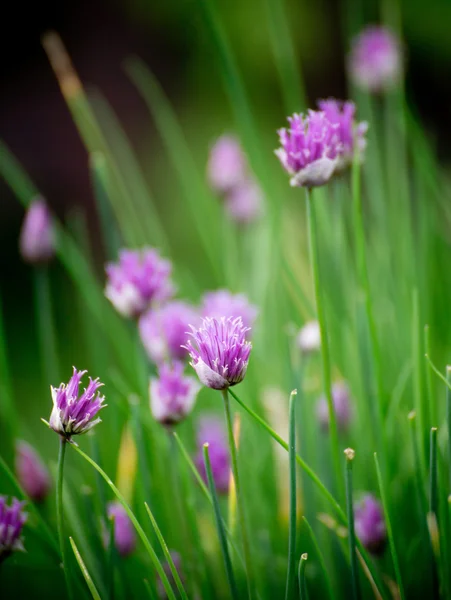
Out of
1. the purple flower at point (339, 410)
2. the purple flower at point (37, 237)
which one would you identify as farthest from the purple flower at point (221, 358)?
the purple flower at point (37, 237)

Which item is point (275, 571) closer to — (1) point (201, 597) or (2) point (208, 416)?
(1) point (201, 597)

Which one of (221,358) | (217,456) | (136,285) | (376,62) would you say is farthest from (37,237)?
(376,62)

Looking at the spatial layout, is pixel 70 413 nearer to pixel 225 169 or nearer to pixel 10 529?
pixel 10 529

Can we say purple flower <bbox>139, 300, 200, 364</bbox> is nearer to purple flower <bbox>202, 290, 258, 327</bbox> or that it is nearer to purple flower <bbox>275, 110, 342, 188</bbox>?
purple flower <bbox>202, 290, 258, 327</bbox>

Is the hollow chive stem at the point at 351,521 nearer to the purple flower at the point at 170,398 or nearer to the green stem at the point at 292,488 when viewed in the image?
the green stem at the point at 292,488

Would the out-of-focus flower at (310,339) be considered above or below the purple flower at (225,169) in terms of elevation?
below

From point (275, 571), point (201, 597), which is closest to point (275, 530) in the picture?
point (275, 571)
